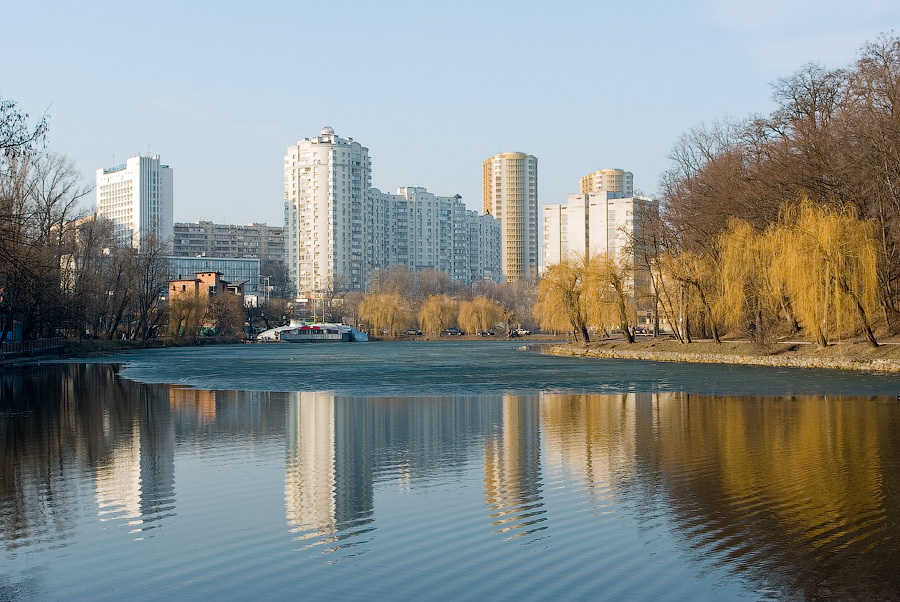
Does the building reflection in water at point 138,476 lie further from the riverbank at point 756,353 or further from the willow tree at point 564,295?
the willow tree at point 564,295

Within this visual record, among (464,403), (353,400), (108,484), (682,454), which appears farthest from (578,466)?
(353,400)

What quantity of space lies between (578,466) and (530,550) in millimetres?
4786

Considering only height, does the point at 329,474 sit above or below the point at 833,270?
below

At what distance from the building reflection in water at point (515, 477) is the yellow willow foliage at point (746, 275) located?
2495 cm

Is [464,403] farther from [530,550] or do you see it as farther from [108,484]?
[530,550]

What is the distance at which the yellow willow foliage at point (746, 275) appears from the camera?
41.2 metres

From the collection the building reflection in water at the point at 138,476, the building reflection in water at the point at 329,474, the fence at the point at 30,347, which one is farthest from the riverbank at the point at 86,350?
the building reflection in water at the point at 329,474

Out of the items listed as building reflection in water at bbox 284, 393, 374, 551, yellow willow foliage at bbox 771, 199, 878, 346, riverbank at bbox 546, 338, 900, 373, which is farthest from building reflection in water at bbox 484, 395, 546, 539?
riverbank at bbox 546, 338, 900, 373

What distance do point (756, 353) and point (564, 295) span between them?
56.7ft

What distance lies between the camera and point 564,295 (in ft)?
196

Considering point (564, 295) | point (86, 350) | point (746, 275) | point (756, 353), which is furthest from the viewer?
point (86, 350)

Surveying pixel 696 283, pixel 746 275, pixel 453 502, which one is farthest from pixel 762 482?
pixel 696 283

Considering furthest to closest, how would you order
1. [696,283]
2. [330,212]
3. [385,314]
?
[330,212] < [385,314] < [696,283]

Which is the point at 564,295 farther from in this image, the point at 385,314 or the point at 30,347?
the point at 385,314
